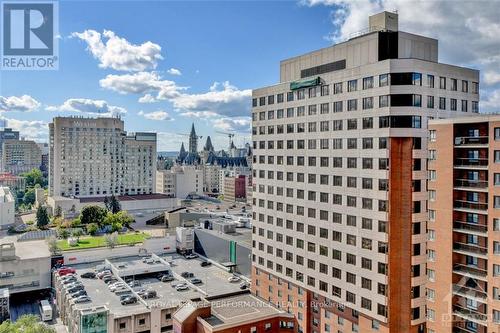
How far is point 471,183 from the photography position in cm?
3609

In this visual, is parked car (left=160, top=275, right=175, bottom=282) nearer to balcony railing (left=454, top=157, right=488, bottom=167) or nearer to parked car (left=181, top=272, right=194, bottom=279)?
parked car (left=181, top=272, right=194, bottom=279)

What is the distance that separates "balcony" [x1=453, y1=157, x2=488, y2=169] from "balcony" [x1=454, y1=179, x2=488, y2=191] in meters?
1.28

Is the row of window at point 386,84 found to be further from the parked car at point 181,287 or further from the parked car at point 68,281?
the parked car at point 68,281

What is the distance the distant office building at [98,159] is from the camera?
162 m

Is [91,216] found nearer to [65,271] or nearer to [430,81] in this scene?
[65,271]

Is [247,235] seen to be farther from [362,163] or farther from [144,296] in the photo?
[362,163]

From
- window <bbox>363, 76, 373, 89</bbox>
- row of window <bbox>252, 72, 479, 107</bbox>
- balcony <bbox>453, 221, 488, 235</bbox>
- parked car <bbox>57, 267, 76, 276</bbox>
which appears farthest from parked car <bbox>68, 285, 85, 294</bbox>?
balcony <bbox>453, 221, 488, 235</bbox>

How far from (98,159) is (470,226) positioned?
15550 cm

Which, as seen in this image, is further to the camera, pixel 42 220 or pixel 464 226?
pixel 42 220

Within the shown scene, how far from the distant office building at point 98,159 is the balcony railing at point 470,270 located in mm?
152733

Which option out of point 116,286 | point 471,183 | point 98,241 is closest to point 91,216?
point 98,241

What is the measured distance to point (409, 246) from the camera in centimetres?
3803

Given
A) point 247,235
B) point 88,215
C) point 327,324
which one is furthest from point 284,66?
point 88,215

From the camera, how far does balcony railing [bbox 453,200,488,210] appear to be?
35.1 m
